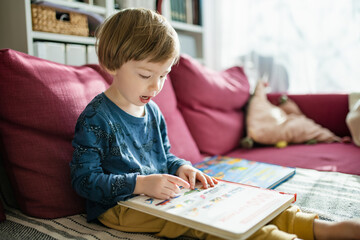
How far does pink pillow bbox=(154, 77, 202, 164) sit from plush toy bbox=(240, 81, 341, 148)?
0.35 m

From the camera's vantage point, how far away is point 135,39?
2.75 ft

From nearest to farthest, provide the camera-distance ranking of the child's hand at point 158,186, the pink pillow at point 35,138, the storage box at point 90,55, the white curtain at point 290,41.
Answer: the child's hand at point 158,186
the pink pillow at point 35,138
the storage box at point 90,55
the white curtain at point 290,41

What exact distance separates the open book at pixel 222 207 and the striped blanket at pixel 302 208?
10 centimetres

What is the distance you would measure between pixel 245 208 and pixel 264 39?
164 cm

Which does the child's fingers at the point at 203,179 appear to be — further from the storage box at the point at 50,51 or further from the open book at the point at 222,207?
the storage box at the point at 50,51

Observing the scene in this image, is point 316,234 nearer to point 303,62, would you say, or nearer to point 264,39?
point 303,62

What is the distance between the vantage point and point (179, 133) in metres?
1.32

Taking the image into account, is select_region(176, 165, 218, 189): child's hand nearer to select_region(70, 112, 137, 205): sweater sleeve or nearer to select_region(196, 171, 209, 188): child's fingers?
select_region(196, 171, 209, 188): child's fingers

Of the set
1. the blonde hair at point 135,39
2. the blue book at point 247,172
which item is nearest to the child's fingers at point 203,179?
the blue book at point 247,172

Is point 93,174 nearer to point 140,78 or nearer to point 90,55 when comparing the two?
point 140,78

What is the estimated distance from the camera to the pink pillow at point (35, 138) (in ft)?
2.93

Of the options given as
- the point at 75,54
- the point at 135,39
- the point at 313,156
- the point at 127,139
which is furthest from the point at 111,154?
the point at 313,156

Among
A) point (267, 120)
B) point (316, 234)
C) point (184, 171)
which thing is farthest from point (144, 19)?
point (267, 120)

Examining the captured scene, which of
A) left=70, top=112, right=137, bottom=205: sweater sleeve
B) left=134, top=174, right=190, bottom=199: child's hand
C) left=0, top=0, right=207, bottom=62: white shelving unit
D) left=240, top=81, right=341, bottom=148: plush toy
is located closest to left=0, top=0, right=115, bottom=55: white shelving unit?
left=0, top=0, right=207, bottom=62: white shelving unit
